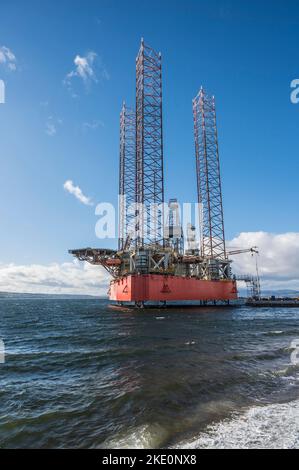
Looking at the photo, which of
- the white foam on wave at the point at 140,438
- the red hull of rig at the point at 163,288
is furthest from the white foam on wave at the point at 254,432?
the red hull of rig at the point at 163,288

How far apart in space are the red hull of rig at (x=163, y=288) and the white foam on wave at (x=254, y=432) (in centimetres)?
3837

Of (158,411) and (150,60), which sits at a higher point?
(150,60)

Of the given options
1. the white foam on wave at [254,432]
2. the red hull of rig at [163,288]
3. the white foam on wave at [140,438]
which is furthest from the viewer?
the red hull of rig at [163,288]

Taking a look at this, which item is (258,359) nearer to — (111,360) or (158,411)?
(111,360)

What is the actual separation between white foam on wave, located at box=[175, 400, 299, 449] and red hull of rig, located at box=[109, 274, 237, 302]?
126 feet

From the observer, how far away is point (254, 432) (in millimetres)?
6105

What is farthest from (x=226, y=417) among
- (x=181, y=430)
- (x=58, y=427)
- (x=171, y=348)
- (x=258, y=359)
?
(x=171, y=348)

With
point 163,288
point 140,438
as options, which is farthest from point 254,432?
point 163,288

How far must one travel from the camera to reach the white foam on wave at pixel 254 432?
18.3ft

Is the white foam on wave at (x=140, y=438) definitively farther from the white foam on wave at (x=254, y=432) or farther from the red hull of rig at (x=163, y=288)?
the red hull of rig at (x=163, y=288)

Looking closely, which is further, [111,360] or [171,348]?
[171,348]

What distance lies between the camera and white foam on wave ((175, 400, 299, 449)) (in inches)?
219
